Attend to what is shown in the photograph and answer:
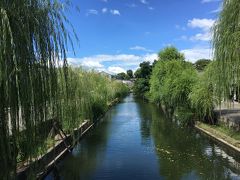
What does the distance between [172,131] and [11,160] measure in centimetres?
2164

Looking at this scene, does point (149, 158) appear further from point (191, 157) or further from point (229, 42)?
point (229, 42)

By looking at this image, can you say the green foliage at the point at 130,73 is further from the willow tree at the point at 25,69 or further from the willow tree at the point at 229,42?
the willow tree at the point at 25,69

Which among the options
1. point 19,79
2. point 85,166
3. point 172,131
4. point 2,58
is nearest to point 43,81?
point 19,79

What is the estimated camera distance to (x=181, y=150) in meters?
19.2

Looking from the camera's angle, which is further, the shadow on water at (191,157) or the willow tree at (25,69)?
the shadow on water at (191,157)

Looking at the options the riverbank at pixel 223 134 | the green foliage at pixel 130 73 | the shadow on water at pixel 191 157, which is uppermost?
the green foliage at pixel 130 73

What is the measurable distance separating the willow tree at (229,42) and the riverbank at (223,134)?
6.19m

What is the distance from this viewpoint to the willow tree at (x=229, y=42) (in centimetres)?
1030

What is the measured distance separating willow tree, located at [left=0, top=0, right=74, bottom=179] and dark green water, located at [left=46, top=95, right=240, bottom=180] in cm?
813

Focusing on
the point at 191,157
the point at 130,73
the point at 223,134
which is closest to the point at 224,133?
the point at 223,134

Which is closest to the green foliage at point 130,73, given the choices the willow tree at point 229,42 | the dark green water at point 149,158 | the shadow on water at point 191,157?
the shadow on water at point 191,157

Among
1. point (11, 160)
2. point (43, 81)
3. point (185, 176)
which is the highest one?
point (43, 81)

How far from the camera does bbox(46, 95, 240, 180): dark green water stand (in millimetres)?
14299

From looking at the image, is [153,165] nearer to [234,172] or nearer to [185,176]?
[185,176]
